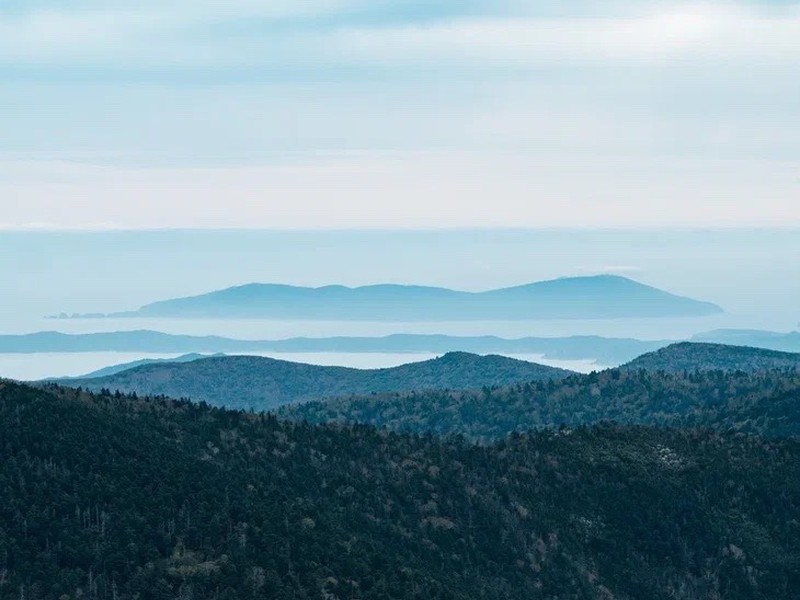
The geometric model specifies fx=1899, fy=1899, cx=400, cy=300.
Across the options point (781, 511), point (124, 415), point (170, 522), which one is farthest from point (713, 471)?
point (170, 522)

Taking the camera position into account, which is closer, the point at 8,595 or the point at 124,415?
the point at 8,595

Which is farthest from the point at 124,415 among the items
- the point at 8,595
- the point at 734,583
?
the point at 734,583

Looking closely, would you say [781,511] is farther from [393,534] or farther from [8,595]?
[8,595]

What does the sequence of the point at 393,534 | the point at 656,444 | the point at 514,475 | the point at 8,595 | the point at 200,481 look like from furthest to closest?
the point at 656,444 < the point at 514,475 < the point at 393,534 < the point at 200,481 < the point at 8,595

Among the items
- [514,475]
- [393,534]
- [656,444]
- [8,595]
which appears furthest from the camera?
[656,444]

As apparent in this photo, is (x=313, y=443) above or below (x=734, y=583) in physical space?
above

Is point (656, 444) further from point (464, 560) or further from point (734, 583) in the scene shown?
point (464, 560)
